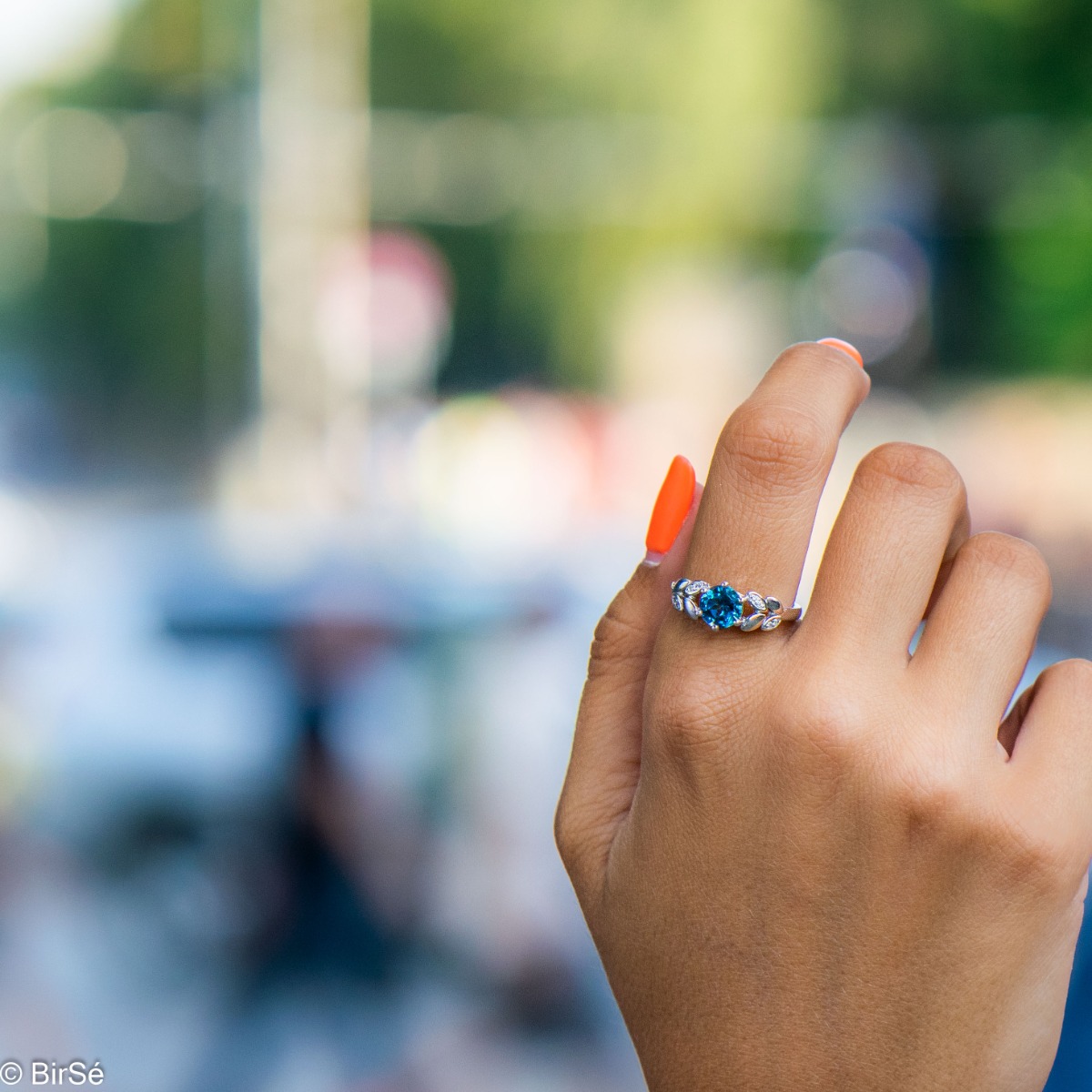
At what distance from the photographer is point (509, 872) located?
9.40 feet

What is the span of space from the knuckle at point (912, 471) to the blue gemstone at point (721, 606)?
10cm

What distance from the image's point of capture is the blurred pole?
841 centimetres

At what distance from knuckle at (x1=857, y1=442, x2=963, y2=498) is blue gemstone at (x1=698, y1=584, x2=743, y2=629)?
10cm

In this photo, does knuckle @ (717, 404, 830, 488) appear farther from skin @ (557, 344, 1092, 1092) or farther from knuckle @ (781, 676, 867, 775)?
knuckle @ (781, 676, 867, 775)

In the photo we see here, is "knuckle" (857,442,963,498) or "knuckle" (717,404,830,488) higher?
"knuckle" (717,404,830,488)

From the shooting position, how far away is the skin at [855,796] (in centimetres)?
61

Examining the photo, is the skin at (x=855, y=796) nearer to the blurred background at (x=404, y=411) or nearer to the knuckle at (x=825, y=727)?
the knuckle at (x=825, y=727)

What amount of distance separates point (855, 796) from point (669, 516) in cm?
19

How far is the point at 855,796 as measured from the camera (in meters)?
0.62

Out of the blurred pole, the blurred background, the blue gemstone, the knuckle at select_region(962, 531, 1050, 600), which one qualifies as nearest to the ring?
the blue gemstone

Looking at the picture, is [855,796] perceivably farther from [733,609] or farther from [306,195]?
[306,195]

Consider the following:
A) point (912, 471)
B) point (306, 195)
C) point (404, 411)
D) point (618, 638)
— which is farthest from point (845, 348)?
point (306, 195)

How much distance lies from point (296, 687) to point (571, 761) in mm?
2259

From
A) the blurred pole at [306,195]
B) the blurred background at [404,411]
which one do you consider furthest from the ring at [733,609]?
the blurred pole at [306,195]
